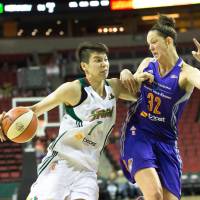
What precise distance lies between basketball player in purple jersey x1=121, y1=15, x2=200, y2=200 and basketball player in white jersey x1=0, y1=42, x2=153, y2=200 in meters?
0.19

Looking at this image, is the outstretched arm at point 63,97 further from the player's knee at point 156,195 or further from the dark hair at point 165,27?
the player's knee at point 156,195

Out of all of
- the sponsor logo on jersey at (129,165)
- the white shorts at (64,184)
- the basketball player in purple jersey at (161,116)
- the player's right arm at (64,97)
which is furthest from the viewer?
the sponsor logo on jersey at (129,165)

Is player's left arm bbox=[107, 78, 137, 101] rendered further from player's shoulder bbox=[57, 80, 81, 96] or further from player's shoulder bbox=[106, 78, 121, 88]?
player's shoulder bbox=[57, 80, 81, 96]

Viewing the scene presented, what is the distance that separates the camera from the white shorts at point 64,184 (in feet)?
13.1

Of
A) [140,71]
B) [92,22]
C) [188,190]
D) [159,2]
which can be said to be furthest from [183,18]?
[140,71]

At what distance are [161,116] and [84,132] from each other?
2.06 feet

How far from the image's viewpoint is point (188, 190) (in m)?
13.2

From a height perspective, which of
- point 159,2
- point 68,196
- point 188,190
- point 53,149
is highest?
point 159,2

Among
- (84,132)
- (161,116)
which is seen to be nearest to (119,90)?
(161,116)

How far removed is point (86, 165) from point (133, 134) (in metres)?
0.51

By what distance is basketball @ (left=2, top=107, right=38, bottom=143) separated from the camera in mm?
4148

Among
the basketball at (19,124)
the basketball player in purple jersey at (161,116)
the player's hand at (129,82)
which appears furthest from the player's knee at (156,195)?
the basketball at (19,124)

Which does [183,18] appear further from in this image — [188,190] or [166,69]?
[166,69]

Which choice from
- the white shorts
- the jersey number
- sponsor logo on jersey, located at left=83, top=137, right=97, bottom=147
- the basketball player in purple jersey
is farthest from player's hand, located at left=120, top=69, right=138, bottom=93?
the white shorts
